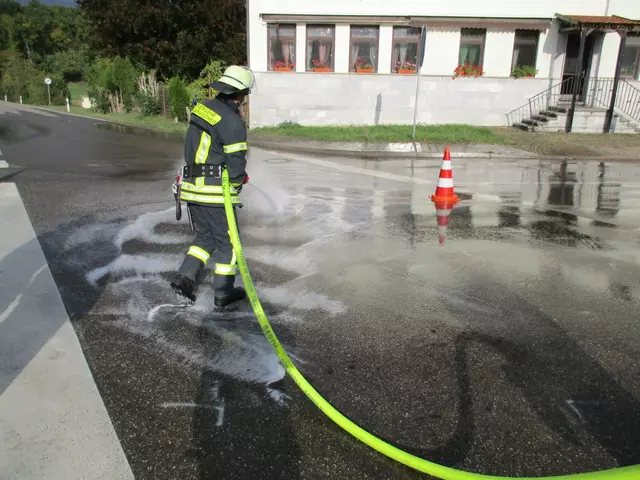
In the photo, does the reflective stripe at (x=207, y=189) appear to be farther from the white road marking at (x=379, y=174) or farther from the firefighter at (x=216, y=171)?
the white road marking at (x=379, y=174)

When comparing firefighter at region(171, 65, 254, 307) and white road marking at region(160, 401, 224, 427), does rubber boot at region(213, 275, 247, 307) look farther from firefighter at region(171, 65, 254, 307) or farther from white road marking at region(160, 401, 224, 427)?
white road marking at region(160, 401, 224, 427)

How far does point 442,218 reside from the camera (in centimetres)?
805

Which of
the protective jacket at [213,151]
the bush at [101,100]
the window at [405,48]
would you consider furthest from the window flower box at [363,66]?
the bush at [101,100]

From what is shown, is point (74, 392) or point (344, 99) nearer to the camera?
point (74, 392)

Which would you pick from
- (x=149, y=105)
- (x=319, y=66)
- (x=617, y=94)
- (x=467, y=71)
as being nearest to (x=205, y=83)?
(x=149, y=105)

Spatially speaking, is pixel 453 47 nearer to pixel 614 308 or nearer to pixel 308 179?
pixel 308 179

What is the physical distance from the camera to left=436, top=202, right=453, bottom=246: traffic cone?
7129 mm

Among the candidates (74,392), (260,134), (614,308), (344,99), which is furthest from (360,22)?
(74,392)

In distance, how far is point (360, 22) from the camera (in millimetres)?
20375

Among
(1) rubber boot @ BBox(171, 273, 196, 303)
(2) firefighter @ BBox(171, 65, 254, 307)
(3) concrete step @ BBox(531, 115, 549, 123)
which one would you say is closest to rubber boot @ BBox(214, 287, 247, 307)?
(2) firefighter @ BBox(171, 65, 254, 307)

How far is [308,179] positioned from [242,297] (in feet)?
21.6

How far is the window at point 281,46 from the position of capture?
68.6ft

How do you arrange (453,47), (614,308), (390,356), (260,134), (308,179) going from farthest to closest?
(453,47) → (260,134) → (308,179) → (614,308) → (390,356)

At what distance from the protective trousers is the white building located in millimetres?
17189
